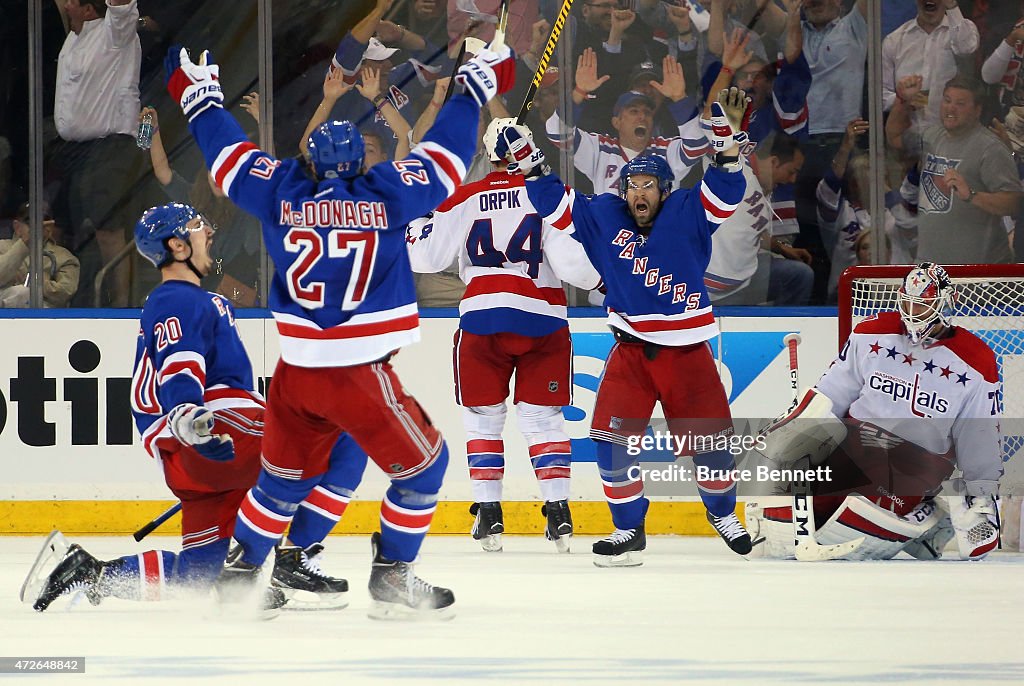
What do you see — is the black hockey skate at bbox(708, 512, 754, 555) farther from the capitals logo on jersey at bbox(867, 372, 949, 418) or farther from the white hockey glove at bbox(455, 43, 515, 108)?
the white hockey glove at bbox(455, 43, 515, 108)

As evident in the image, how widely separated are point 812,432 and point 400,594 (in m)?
2.27

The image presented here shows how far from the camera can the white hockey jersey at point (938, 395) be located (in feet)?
17.3

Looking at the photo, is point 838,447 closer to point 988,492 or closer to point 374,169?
point 988,492

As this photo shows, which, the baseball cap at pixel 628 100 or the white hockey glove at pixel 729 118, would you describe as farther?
the baseball cap at pixel 628 100

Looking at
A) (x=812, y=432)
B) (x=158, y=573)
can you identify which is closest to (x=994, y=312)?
(x=812, y=432)

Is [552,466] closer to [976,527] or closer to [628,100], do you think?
[976,527]

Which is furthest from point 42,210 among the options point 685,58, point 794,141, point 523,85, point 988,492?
point 988,492

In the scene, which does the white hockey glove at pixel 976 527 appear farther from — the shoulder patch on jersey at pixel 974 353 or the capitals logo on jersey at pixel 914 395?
the shoulder patch on jersey at pixel 974 353

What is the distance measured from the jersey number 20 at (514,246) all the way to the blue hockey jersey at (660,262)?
0.44 meters

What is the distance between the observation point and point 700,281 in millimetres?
5215

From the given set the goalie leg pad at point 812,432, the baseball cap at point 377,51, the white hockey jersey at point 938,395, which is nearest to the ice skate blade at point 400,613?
the goalie leg pad at point 812,432

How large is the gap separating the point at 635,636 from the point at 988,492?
2308mm

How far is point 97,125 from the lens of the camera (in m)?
6.98

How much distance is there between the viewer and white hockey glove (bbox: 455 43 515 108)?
382 centimetres
